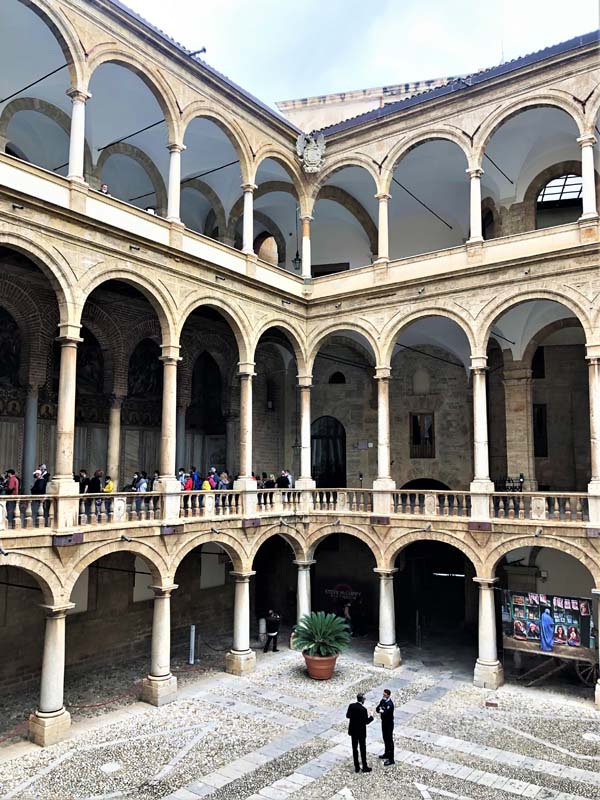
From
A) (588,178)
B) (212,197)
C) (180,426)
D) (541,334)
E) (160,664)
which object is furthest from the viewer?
(212,197)

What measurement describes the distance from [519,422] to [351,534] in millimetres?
6105

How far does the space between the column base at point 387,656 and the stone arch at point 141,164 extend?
555 inches

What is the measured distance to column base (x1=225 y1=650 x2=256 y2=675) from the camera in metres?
17.7

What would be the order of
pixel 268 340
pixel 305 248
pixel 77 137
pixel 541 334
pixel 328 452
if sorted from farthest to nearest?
pixel 328 452 < pixel 268 340 < pixel 305 248 < pixel 541 334 < pixel 77 137

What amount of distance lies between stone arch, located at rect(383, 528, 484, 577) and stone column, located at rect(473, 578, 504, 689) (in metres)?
0.49

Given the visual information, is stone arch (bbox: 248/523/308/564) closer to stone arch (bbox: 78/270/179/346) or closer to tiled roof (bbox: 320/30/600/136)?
stone arch (bbox: 78/270/179/346)

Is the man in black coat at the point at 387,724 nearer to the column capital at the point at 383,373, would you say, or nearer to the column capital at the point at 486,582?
the column capital at the point at 486,582

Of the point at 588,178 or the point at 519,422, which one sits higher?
the point at 588,178

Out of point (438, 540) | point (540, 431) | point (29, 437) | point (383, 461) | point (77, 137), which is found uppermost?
point (77, 137)

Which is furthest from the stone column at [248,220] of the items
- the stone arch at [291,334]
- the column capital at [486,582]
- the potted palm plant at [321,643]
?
the column capital at [486,582]

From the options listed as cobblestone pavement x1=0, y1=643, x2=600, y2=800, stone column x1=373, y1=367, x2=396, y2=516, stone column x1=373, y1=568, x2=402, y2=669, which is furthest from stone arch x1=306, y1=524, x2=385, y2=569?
cobblestone pavement x1=0, y1=643, x2=600, y2=800

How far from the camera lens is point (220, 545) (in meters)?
17.9

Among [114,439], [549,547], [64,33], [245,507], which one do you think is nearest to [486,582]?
[549,547]

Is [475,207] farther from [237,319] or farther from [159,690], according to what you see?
[159,690]
